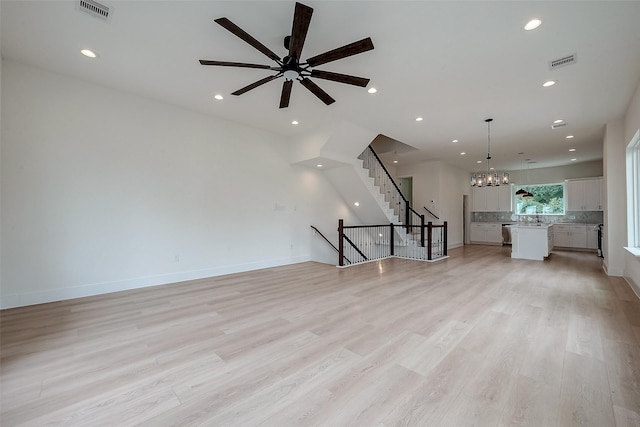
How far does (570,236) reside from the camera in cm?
966

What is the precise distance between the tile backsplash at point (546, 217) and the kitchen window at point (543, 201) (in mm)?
194

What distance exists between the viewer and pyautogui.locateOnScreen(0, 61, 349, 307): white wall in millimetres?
3660

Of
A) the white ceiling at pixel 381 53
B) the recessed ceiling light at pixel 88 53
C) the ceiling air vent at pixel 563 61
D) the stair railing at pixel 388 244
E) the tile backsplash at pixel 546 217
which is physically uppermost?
the recessed ceiling light at pixel 88 53

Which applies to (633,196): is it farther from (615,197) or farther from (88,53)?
(88,53)

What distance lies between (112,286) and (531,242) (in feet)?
33.7

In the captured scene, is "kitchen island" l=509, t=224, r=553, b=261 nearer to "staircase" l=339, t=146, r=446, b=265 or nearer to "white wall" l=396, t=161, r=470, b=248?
"staircase" l=339, t=146, r=446, b=265

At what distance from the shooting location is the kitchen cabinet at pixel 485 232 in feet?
35.8

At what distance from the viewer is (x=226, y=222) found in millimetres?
5691

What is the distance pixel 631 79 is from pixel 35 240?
899 cm

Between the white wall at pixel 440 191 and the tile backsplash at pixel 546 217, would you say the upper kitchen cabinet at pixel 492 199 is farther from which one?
the white wall at pixel 440 191

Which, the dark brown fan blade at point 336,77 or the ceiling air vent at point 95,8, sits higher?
the ceiling air vent at point 95,8

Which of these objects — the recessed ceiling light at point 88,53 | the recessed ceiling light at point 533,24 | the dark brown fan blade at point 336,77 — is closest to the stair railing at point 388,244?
the dark brown fan blade at point 336,77

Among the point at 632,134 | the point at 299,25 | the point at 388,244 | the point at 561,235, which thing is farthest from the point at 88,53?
the point at 561,235

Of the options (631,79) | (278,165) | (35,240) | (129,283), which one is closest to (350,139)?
(278,165)
